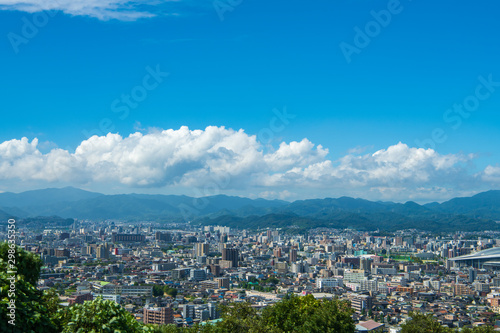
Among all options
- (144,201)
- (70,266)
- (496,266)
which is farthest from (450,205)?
(70,266)

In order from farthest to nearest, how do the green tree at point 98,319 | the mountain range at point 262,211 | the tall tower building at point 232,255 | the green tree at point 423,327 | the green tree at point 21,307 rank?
the mountain range at point 262,211 < the tall tower building at point 232,255 < the green tree at point 423,327 < the green tree at point 98,319 < the green tree at point 21,307

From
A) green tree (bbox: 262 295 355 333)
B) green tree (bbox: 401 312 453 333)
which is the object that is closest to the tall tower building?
green tree (bbox: 262 295 355 333)

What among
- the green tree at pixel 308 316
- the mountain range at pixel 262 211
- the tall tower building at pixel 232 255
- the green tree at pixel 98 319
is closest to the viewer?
the green tree at pixel 98 319

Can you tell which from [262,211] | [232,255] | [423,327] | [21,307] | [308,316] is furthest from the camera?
[262,211]

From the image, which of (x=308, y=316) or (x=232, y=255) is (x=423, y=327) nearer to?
(x=308, y=316)

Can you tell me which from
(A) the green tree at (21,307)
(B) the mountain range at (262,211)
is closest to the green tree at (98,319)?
(A) the green tree at (21,307)

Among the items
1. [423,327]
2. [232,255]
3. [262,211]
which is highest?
[262,211]

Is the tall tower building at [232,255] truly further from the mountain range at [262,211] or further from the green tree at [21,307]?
the mountain range at [262,211]

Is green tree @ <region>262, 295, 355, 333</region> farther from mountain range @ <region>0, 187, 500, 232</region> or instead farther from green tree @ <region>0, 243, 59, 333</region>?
mountain range @ <region>0, 187, 500, 232</region>

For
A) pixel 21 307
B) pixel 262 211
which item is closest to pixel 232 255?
pixel 21 307
